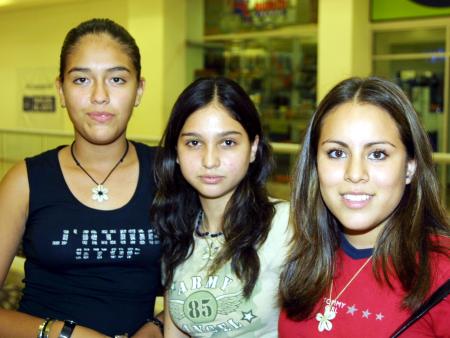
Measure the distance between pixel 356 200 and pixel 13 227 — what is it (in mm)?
1211

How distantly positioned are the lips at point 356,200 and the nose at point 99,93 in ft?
3.14

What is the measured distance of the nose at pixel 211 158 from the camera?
6.73ft

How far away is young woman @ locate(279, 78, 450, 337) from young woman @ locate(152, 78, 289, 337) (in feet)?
0.68

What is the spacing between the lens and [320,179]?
176 centimetres

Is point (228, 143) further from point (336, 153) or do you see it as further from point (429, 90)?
point (429, 90)

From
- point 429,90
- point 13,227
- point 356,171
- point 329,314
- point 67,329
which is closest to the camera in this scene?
point 356,171

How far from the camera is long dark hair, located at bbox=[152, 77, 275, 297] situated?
6.82ft

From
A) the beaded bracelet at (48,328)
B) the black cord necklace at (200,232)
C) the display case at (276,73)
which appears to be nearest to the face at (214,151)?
the black cord necklace at (200,232)

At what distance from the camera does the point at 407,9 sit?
9.65 m

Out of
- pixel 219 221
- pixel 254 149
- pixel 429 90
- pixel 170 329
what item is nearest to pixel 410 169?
pixel 254 149

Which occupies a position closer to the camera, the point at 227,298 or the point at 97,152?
the point at 227,298

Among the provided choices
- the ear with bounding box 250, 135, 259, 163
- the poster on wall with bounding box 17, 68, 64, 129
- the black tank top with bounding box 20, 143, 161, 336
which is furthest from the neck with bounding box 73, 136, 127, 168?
the poster on wall with bounding box 17, 68, 64, 129

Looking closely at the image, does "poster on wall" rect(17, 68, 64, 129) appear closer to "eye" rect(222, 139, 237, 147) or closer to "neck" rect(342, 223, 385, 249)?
"eye" rect(222, 139, 237, 147)

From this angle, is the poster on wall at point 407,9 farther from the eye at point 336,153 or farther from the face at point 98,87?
the eye at point 336,153
